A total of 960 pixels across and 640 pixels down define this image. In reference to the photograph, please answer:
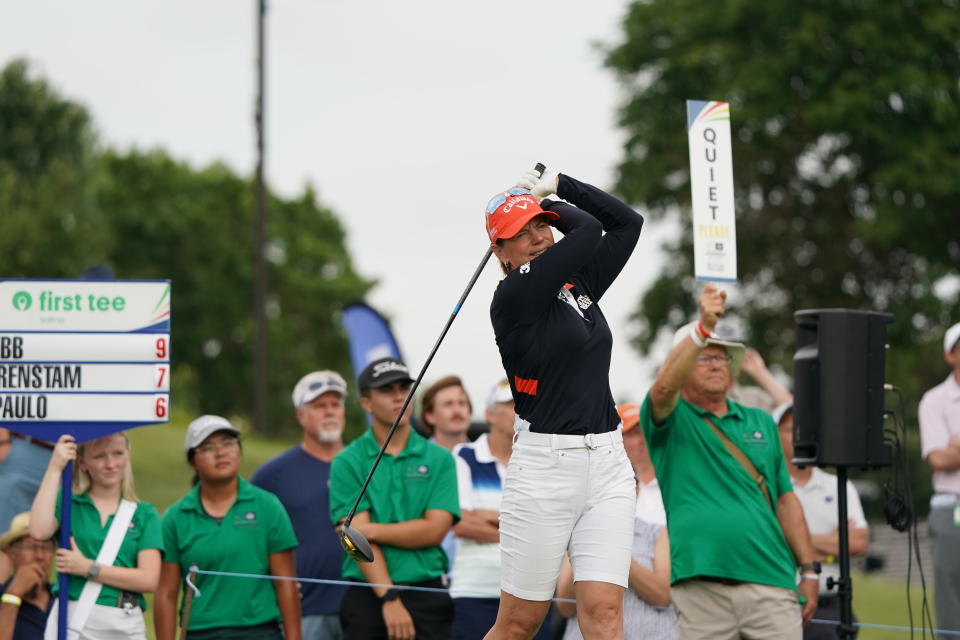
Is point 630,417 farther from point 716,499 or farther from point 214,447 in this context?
point 214,447

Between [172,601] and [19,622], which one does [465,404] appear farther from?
[19,622]

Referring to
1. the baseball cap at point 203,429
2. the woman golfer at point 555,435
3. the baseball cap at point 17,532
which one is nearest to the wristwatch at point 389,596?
the baseball cap at point 203,429

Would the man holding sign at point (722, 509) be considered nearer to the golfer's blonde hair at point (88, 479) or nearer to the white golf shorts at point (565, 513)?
the white golf shorts at point (565, 513)

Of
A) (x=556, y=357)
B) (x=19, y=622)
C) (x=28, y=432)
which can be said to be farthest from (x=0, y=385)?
(x=556, y=357)

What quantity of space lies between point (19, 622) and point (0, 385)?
1287 millimetres

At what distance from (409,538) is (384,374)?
36.5 inches

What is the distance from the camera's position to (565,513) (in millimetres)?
6090

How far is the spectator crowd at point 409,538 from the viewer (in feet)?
25.1

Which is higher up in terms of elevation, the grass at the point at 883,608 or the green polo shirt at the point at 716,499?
the green polo shirt at the point at 716,499

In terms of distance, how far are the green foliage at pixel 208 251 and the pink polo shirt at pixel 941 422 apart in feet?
121

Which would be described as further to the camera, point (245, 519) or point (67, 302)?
point (245, 519)

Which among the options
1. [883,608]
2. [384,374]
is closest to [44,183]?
[883,608]

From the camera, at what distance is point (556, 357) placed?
6070 millimetres

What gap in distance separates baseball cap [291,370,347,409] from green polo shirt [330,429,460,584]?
3.29 ft
